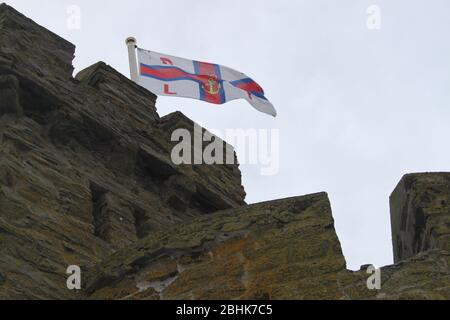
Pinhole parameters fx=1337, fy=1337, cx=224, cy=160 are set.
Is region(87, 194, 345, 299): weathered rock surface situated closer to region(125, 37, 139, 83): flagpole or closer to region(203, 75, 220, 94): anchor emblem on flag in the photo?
region(125, 37, 139, 83): flagpole

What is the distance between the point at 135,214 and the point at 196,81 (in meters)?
5.27

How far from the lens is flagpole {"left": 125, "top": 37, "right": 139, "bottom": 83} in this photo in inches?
578

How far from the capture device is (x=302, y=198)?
21.8ft

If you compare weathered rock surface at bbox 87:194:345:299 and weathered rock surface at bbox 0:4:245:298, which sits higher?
weathered rock surface at bbox 0:4:245:298

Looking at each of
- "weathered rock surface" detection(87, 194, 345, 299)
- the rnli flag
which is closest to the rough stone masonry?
"weathered rock surface" detection(87, 194, 345, 299)

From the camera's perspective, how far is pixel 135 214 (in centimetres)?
1084

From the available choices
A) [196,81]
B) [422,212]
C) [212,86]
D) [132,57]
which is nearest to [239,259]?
[422,212]

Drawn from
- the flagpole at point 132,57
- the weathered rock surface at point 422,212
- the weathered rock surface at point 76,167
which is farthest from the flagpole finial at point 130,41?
the weathered rock surface at point 422,212

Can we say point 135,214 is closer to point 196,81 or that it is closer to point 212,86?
point 196,81

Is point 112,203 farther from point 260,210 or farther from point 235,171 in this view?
point 260,210

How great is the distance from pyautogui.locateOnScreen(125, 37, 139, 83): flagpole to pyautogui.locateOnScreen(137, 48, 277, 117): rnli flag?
0.19 m

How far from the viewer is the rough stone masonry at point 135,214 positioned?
20.0 ft

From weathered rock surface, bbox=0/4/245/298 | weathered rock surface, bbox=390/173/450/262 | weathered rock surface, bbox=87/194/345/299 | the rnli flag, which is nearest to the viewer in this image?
weathered rock surface, bbox=87/194/345/299

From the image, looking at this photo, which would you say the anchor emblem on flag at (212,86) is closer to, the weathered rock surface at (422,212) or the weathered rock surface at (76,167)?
the weathered rock surface at (76,167)
